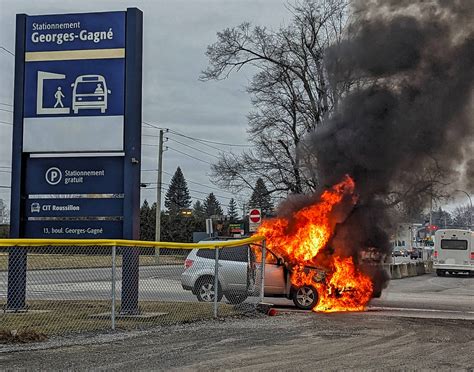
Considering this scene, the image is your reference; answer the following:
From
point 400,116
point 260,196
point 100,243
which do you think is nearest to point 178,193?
point 260,196

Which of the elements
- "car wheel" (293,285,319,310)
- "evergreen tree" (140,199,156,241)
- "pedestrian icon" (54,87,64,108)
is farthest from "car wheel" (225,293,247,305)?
"evergreen tree" (140,199,156,241)

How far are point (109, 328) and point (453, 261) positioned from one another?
2891cm

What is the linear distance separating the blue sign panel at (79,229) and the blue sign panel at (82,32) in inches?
141

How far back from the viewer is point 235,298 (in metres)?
14.2

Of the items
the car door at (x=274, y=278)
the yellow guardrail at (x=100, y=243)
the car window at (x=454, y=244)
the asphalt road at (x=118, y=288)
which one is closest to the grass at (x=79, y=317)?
the asphalt road at (x=118, y=288)

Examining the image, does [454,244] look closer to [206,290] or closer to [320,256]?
[320,256]

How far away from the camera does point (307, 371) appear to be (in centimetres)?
802

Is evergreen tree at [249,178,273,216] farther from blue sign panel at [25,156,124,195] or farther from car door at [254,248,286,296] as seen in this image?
blue sign panel at [25,156,124,195]

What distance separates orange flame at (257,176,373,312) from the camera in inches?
610

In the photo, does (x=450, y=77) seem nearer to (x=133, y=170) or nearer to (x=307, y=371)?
(x=133, y=170)

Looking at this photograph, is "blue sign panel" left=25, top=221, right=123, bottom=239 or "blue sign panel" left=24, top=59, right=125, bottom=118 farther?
"blue sign panel" left=24, top=59, right=125, bottom=118

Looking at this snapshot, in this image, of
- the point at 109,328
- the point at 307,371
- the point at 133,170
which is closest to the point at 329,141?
the point at 133,170

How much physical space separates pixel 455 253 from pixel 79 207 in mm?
27535

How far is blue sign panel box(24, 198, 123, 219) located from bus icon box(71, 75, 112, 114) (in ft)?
5.86
